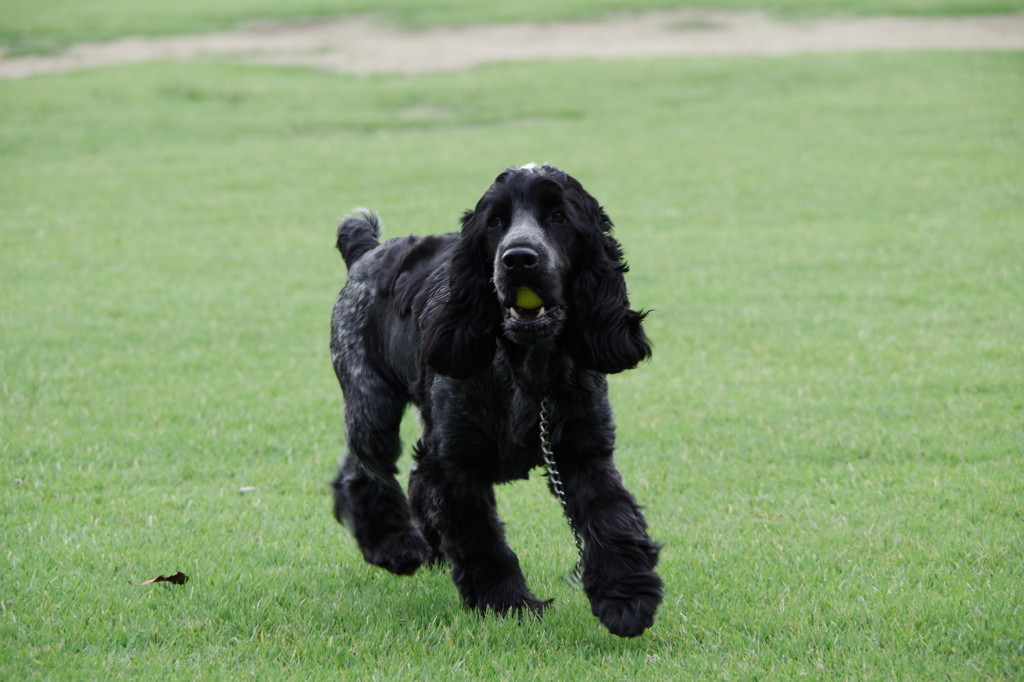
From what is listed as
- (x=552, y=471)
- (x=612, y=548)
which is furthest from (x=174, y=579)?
(x=612, y=548)

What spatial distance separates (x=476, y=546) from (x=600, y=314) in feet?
3.63

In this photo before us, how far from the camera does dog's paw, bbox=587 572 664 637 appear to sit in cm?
398

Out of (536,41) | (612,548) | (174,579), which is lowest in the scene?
(174,579)

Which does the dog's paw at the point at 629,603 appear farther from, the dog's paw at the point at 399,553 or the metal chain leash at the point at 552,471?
the dog's paw at the point at 399,553

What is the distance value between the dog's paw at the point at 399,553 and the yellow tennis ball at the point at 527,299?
1.51 meters

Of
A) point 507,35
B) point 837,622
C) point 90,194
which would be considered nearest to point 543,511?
point 837,622

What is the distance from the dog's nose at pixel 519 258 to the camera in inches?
153

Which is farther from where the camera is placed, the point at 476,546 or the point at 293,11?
the point at 293,11

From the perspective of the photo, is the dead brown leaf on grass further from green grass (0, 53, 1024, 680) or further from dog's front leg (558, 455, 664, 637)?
dog's front leg (558, 455, 664, 637)

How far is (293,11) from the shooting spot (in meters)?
39.4

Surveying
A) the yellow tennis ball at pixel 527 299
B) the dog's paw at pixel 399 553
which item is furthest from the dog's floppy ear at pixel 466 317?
the dog's paw at pixel 399 553

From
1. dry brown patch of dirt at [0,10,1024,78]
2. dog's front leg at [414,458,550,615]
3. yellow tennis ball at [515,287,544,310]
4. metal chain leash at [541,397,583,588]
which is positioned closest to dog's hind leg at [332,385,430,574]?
dog's front leg at [414,458,550,615]

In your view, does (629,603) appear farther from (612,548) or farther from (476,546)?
(476,546)

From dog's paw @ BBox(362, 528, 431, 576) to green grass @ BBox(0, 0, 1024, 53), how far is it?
30288 mm
